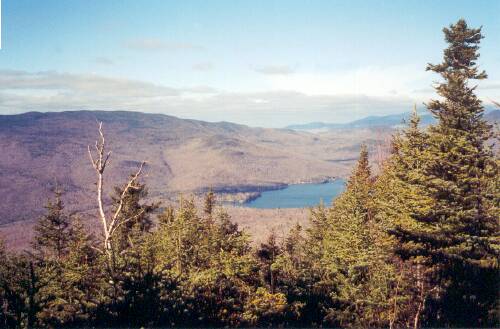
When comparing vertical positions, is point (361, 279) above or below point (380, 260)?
below

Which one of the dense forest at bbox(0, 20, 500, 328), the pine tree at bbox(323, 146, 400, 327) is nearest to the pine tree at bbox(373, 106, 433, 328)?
the dense forest at bbox(0, 20, 500, 328)

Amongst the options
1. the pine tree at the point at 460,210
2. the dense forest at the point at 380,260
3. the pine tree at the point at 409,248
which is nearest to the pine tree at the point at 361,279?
the dense forest at the point at 380,260

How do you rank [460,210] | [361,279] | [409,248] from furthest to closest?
[361,279] < [409,248] < [460,210]

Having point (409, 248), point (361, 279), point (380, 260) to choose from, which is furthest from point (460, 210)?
point (361, 279)

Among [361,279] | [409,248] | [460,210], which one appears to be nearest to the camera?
[460,210]

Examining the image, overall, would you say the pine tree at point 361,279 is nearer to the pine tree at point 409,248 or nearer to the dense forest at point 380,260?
the dense forest at point 380,260

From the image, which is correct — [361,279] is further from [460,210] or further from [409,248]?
[460,210]

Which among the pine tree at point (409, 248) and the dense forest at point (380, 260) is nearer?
the dense forest at point (380, 260)

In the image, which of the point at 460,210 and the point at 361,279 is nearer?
the point at 460,210
